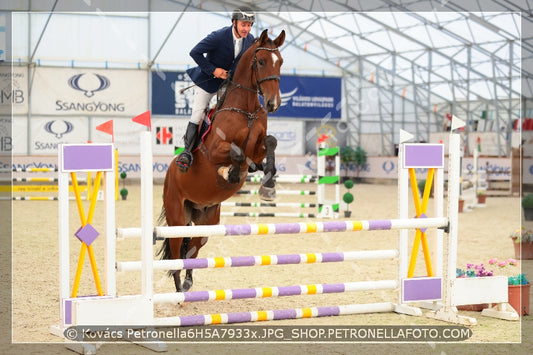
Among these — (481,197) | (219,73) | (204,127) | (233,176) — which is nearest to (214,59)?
(219,73)

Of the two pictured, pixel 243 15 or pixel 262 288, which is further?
pixel 243 15

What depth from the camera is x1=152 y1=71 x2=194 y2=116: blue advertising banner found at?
21797 millimetres

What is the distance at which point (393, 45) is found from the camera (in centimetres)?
2130

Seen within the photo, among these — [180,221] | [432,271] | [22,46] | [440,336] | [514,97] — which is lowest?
[440,336]

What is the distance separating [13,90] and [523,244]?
18.0m

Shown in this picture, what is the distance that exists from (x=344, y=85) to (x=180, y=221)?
2023cm

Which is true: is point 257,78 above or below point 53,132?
below

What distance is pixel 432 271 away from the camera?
4.14 meters

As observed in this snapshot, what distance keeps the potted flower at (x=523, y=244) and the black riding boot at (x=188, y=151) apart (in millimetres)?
3968

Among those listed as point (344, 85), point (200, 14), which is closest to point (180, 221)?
point (200, 14)

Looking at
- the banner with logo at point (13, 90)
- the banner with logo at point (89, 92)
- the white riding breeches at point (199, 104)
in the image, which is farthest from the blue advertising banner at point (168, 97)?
the white riding breeches at point (199, 104)

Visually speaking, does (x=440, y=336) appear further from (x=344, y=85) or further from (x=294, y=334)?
(x=344, y=85)

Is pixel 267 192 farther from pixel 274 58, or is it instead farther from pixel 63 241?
pixel 63 241

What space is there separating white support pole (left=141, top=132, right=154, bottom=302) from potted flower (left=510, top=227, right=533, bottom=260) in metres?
4.57
